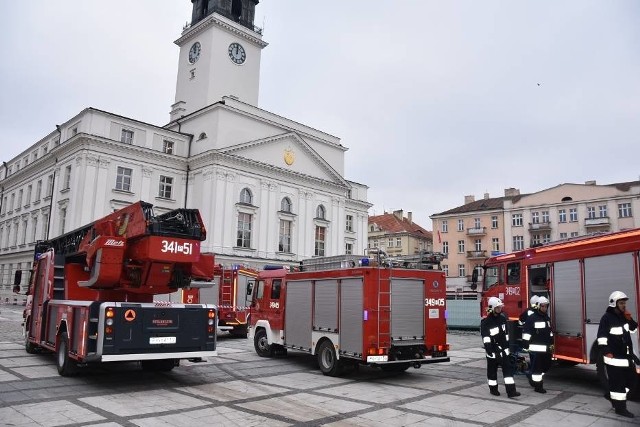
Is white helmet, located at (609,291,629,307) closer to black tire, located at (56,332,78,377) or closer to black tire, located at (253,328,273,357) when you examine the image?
black tire, located at (253,328,273,357)

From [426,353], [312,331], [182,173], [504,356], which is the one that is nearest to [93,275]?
[312,331]

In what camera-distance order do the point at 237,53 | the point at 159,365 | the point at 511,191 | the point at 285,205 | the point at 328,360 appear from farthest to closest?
the point at 511,191
the point at 237,53
the point at 285,205
the point at 328,360
the point at 159,365

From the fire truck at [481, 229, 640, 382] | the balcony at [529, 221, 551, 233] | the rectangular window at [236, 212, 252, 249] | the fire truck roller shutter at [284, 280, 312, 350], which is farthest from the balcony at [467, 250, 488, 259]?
the fire truck roller shutter at [284, 280, 312, 350]

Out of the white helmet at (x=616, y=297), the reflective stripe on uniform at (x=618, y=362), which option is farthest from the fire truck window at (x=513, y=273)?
the reflective stripe on uniform at (x=618, y=362)

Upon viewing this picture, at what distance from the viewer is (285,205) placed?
49094 mm

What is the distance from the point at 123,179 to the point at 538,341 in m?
37.5

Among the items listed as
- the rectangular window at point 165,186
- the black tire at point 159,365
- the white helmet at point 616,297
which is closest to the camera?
the white helmet at point 616,297

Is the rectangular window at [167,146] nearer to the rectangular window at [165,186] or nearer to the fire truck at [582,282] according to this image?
the rectangular window at [165,186]

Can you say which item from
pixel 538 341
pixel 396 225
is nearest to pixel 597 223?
pixel 396 225

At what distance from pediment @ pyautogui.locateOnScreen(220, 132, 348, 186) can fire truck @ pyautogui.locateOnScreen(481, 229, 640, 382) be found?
34300 millimetres

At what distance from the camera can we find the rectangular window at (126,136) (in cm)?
4158

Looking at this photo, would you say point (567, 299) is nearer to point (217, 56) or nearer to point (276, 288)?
point (276, 288)

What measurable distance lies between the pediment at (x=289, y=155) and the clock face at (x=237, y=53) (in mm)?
9912

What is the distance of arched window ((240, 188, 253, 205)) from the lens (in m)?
45.2
